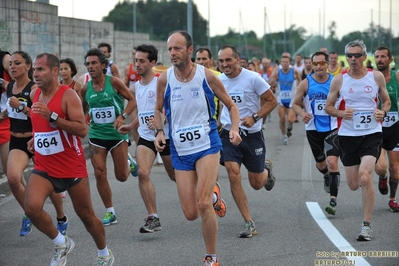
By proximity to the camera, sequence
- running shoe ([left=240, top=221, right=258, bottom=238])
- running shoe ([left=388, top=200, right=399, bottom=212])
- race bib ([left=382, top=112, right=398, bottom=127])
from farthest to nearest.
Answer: race bib ([left=382, top=112, right=398, bottom=127]), running shoe ([left=388, top=200, right=399, bottom=212]), running shoe ([left=240, top=221, right=258, bottom=238])

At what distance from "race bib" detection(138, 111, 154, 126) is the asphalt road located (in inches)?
45.0

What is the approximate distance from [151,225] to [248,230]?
108 centimetres

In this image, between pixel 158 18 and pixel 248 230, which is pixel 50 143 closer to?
pixel 248 230

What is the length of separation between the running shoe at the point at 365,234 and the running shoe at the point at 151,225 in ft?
7.17

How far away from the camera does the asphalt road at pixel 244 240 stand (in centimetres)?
756

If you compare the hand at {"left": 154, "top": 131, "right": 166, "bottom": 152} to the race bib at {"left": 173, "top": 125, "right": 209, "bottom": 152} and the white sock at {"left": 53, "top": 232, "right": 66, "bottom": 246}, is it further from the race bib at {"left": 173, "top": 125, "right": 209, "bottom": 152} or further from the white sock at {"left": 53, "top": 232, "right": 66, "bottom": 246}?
the white sock at {"left": 53, "top": 232, "right": 66, "bottom": 246}

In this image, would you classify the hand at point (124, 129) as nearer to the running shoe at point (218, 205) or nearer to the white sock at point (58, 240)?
the running shoe at point (218, 205)

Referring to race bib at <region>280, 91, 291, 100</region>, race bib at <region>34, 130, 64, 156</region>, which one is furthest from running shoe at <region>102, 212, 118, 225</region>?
race bib at <region>280, 91, 291, 100</region>

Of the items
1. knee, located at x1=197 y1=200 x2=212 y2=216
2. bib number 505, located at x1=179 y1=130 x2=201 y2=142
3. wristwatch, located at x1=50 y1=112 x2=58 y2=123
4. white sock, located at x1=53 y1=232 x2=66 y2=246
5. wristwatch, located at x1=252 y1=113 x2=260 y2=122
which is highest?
wristwatch, located at x1=50 y1=112 x2=58 y2=123

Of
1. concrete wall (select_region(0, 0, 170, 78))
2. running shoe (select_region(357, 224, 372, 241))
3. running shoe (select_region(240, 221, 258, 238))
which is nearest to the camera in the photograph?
running shoe (select_region(357, 224, 372, 241))

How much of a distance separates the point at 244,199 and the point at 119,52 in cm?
2206

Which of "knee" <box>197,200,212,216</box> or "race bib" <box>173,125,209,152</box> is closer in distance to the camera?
"knee" <box>197,200,212,216</box>

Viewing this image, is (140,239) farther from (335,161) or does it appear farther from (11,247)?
(335,161)

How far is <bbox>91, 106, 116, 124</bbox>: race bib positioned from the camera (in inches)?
385
